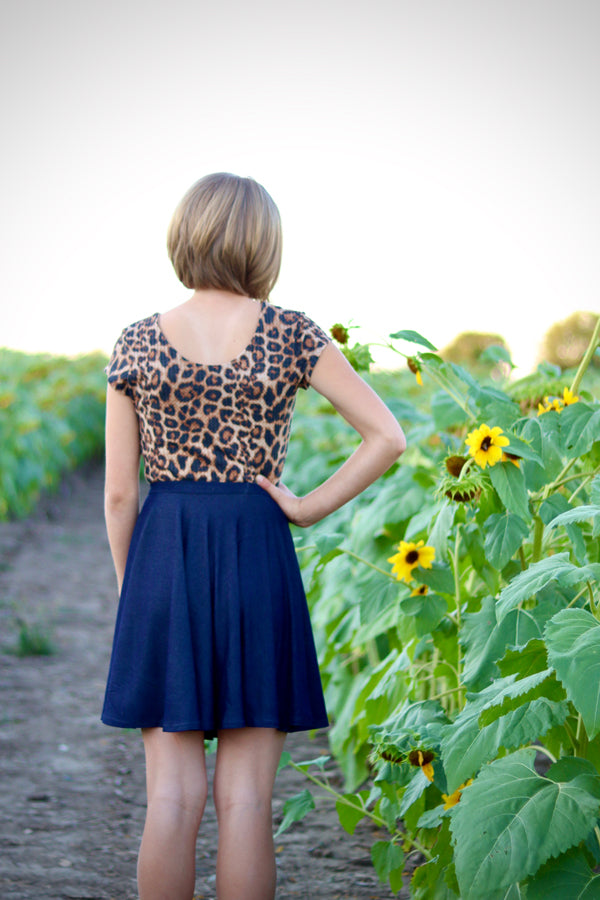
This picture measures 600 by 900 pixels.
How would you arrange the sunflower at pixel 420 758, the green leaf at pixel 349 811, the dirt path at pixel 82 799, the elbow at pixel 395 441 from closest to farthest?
the sunflower at pixel 420 758 → the elbow at pixel 395 441 → the green leaf at pixel 349 811 → the dirt path at pixel 82 799

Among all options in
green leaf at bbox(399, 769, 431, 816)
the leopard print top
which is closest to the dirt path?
green leaf at bbox(399, 769, 431, 816)

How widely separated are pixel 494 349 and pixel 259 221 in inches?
41.3

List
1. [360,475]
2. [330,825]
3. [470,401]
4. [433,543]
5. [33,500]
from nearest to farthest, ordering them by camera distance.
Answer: [360,475], [433,543], [470,401], [330,825], [33,500]

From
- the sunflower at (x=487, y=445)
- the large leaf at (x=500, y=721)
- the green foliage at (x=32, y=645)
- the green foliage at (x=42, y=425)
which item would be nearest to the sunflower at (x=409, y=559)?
the sunflower at (x=487, y=445)

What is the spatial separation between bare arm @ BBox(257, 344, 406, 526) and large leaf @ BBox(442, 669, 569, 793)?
50cm

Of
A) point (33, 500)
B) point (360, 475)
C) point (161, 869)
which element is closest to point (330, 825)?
point (161, 869)

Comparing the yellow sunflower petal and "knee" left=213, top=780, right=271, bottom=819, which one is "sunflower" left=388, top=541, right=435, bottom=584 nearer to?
the yellow sunflower petal

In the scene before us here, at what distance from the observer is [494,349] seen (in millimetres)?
2750

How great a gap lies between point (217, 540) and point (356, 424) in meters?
0.35

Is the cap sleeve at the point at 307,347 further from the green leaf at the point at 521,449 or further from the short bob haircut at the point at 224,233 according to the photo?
the green leaf at the point at 521,449

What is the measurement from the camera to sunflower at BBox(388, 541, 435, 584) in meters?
2.09

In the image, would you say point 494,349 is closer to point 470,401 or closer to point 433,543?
point 470,401

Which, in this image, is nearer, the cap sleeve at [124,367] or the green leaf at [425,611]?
the cap sleeve at [124,367]

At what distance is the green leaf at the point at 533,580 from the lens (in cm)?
149
